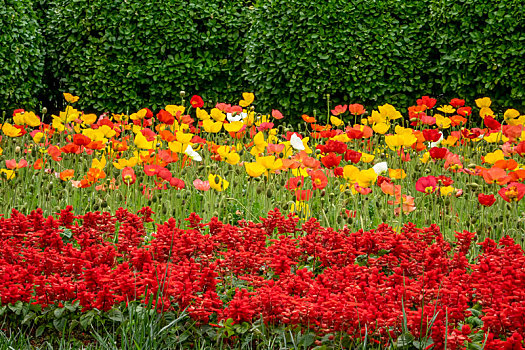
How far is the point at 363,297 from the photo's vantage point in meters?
2.07

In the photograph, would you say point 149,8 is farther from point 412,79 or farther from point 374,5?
point 412,79

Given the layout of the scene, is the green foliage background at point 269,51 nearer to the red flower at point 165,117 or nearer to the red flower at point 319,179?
the red flower at point 165,117

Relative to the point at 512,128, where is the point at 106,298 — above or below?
below

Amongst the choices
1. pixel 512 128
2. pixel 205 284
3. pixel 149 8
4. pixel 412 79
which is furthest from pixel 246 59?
pixel 205 284

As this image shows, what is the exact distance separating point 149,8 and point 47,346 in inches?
231

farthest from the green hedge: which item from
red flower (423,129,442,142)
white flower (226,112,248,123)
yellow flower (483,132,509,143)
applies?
yellow flower (483,132,509,143)

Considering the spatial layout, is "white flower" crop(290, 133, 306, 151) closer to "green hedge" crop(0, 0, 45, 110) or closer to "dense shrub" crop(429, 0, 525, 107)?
"dense shrub" crop(429, 0, 525, 107)

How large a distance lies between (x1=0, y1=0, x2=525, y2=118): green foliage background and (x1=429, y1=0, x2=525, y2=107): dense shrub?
1 centimetres

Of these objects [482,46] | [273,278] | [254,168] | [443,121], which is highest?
[482,46]

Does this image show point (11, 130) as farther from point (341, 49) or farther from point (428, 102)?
point (341, 49)

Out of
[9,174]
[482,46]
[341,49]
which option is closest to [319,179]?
[9,174]

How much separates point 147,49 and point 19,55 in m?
1.52

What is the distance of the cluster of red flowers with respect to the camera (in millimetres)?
1932

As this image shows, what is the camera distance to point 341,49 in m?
6.69
